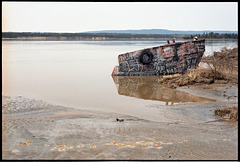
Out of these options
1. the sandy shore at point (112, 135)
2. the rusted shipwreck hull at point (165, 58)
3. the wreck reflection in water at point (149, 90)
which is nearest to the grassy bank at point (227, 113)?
the sandy shore at point (112, 135)

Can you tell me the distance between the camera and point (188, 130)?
5961mm

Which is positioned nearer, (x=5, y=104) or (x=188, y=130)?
(x=188, y=130)

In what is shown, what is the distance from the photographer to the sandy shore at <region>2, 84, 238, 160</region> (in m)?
4.48

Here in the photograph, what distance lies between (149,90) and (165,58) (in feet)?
11.2

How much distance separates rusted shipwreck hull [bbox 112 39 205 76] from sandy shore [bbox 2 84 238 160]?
5673mm

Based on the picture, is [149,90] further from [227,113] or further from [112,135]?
[112,135]

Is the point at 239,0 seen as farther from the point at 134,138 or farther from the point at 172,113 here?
the point at 172,113

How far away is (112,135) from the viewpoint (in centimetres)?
559

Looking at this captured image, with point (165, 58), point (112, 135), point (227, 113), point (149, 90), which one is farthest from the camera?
point (165, 58)

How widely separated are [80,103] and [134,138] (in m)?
3.80

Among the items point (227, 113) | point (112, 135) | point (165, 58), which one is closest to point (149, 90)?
point (165, 58)

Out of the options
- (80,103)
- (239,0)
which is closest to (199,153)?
(239,0)

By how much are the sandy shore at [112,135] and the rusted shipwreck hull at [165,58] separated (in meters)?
5.67

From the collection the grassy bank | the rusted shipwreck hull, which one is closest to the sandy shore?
the grassy bank
